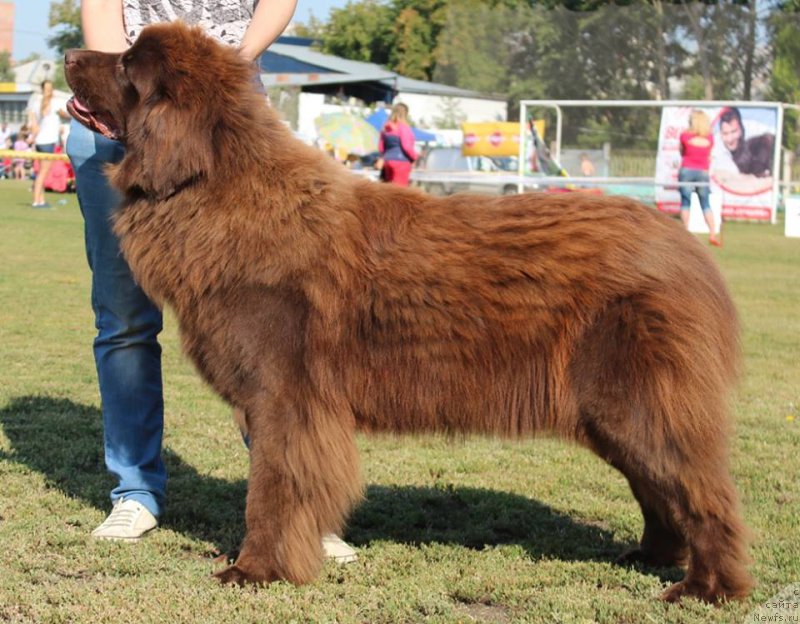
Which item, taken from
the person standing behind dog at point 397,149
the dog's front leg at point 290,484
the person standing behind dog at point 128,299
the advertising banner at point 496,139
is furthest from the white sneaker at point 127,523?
the advertising banner at point 496,139

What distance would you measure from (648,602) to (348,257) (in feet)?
5.19

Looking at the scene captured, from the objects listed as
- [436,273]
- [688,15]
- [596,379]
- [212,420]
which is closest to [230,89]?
[436,273]

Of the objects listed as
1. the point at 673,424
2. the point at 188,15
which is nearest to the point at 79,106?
the point at 188,15

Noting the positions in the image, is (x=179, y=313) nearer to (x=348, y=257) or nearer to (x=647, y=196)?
(x=348, y=257)

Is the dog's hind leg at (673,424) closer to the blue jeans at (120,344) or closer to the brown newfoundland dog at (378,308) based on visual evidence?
the brown newfoundland dog at (378,308)

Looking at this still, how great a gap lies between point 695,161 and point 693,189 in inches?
20.2

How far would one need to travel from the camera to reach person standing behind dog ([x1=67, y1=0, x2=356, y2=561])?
4059mm

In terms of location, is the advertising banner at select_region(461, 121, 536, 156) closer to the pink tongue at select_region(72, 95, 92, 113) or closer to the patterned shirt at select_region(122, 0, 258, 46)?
the patterned shirt at select_region(122, 0, 258, 46)

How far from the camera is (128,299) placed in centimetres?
427

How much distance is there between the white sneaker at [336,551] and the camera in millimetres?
3887

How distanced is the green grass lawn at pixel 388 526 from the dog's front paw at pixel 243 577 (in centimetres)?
5

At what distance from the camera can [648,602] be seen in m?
3.47

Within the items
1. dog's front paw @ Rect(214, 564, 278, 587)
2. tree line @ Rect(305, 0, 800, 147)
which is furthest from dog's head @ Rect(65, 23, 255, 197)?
tree line @ Rect(305, 0, 800, 147)

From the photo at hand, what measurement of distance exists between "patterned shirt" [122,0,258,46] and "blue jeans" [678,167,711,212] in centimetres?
1482
